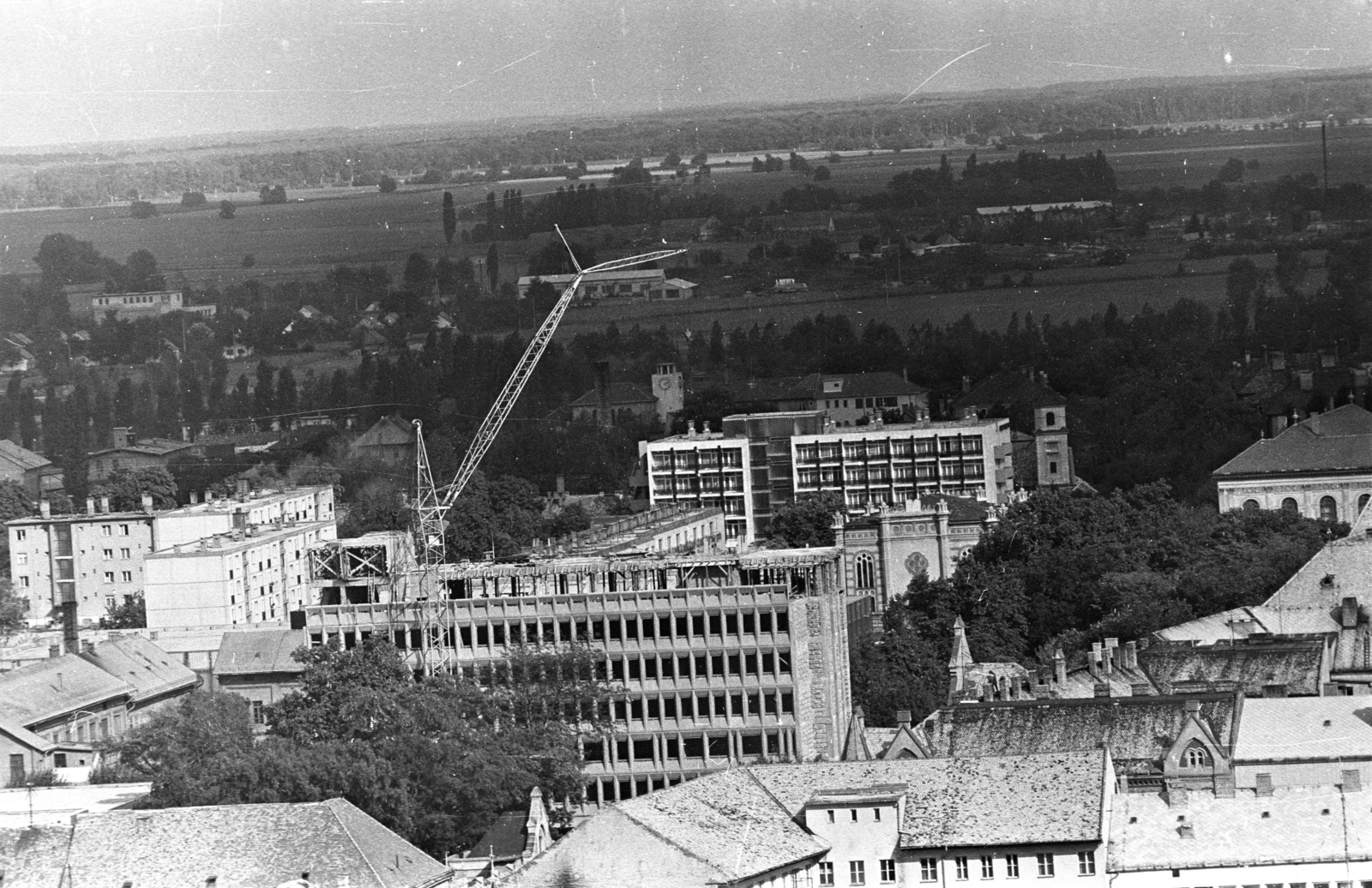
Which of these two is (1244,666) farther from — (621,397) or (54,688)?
(621,397)

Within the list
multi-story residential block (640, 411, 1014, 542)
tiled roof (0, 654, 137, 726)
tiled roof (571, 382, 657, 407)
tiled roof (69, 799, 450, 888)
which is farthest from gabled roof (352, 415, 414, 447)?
tiled roof (69, 799, 450, 888)

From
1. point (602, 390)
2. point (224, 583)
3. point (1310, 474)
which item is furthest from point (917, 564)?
point (602, 390)

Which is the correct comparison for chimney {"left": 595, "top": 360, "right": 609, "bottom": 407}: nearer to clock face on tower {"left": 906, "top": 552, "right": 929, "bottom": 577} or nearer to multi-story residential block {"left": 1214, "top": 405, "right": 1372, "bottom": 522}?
multi-story residential block {"left": 1214, "top": 405, "right": 1372, "bottom": 522}

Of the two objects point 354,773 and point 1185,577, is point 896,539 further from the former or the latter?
point 354,773

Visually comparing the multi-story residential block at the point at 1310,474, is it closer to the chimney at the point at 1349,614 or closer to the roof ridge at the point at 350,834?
the chimney at the point at 1349,614

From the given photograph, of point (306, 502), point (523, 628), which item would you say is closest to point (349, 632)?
point (523, 628)

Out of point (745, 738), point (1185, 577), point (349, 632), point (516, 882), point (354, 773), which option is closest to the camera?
point (516, 882)

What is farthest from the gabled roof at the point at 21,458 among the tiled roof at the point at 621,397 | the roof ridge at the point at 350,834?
the roof ridge at the point at 350,834
